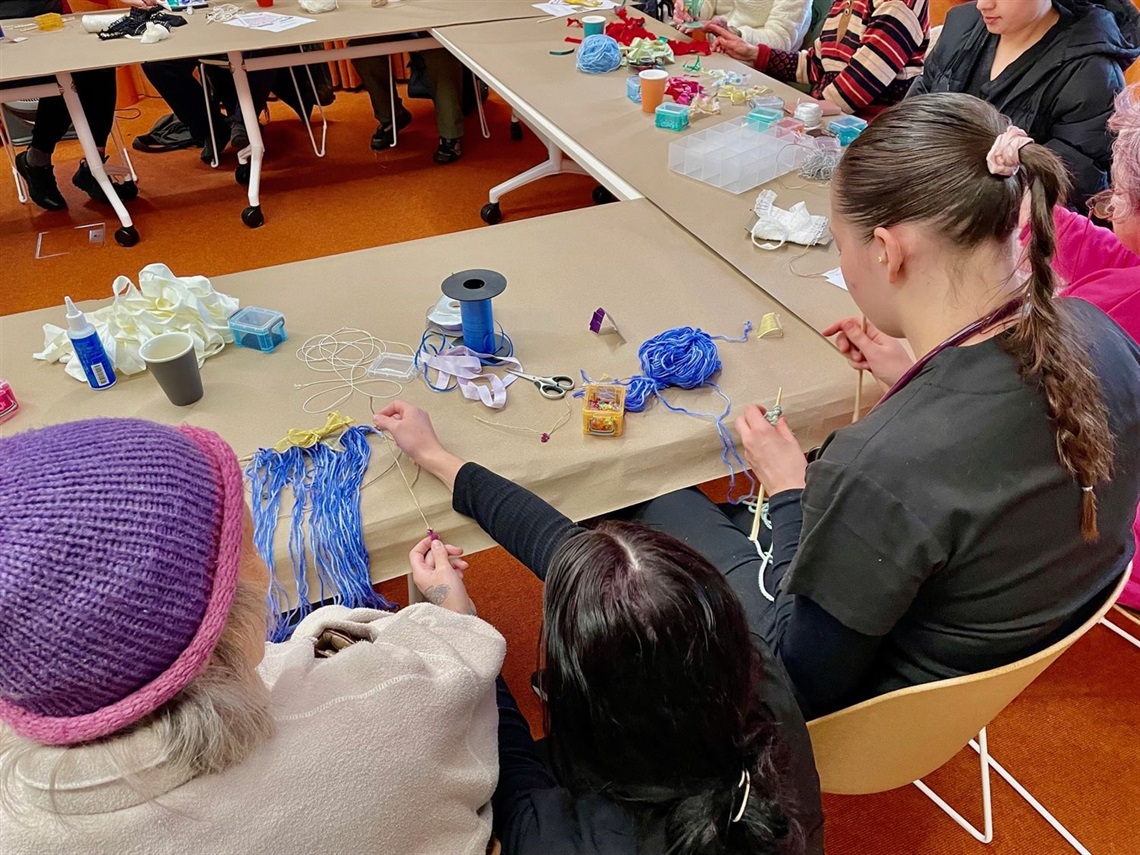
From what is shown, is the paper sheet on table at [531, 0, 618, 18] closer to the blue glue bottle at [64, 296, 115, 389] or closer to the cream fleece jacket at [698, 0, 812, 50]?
the cream fleece jacket at [698, 0, 812, 50]

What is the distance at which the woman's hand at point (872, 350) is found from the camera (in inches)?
49.9

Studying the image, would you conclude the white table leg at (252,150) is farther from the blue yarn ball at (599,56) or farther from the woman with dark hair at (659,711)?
the woman with dark hair at (659,711)

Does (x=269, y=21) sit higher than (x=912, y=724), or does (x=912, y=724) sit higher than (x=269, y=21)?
(x=269, y=21)

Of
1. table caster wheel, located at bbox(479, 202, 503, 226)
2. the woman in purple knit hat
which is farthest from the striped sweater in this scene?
the woman in purple knit hat

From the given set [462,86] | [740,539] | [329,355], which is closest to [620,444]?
[740,539]

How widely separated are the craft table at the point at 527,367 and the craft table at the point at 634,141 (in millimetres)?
60

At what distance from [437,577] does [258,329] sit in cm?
57

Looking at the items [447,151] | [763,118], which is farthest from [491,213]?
[763,118]

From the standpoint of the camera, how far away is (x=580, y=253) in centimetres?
166

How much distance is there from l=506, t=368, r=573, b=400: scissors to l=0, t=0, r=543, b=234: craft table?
217 centimetres

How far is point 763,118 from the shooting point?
2.09 meters

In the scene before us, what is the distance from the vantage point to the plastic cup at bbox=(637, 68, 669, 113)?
2.17m

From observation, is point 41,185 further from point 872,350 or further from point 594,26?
point 872,350

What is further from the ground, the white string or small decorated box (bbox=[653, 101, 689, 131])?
small decorated box (bbox=[653, 101, 689, 131])
